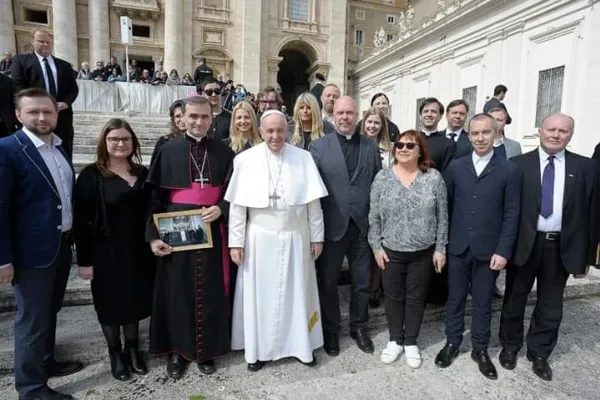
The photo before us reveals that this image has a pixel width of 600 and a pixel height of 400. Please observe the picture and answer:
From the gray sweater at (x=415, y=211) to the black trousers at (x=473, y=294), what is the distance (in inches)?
9.3

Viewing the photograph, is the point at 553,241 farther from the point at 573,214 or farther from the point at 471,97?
the point at 471,97

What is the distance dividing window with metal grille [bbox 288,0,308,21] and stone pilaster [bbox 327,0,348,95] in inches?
80.4

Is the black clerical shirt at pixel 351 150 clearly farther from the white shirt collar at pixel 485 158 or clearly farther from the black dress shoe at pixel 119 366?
the black dress shoe at pixel 119 366

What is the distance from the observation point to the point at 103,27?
25.5 metres

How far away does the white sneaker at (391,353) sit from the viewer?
3312 millimetres

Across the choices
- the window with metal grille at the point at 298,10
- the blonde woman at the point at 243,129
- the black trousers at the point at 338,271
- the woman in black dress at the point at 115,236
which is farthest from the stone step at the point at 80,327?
the window with metal grille at the point at 298,10

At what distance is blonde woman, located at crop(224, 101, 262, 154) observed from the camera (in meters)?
3.60

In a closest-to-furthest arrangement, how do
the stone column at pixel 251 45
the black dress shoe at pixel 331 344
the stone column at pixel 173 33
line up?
1. the black dress shoe at pixel 331 344
2. the stone column at pixel 173 33
3. the stone column at pixel 251 45

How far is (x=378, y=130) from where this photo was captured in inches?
147

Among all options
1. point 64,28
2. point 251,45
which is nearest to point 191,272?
point 251,45

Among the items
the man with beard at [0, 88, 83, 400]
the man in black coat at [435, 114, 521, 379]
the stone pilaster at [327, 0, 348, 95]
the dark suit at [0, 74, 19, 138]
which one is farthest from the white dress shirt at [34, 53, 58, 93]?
the stone pilaster at [327, 0, 348, 95]

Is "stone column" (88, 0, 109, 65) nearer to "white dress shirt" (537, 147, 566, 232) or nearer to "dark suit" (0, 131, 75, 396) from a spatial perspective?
"dark suit" (0, 131, 75, 396)

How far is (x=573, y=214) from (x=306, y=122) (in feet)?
7.82

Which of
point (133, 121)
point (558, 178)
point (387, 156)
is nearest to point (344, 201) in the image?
point (387, 156)
